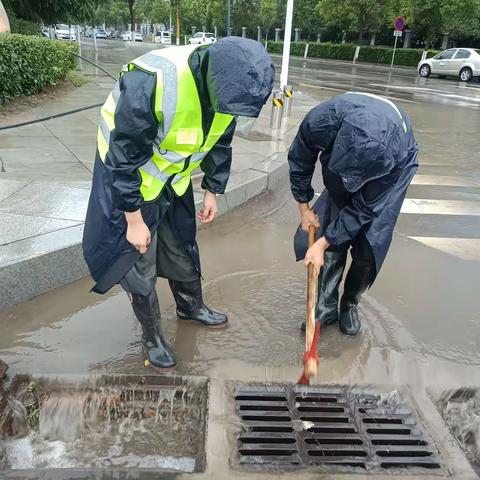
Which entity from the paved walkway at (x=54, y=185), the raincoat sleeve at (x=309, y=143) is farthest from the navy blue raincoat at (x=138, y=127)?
the paved walkway at (x=54, y=185)

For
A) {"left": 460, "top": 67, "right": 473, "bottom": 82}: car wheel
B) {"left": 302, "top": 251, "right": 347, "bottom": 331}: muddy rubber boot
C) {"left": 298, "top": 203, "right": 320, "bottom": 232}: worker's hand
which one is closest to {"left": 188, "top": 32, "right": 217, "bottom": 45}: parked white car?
{"left": 298, "top": 203, "right": 320, "bottom": 232}: worker's hand

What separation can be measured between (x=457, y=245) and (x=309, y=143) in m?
2.41

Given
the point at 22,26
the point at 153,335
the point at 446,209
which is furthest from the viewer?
the point at 22,26

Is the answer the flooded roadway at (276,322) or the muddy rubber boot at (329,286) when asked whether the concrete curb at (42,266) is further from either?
the muddy rubber boot at (329,286)

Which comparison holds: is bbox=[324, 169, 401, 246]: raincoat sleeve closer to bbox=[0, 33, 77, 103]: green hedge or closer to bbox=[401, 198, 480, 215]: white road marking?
bbox=[401, 198, 480, 215]: white road marking

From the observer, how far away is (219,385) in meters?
2.45

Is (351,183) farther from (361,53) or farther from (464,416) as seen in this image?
(361,53)

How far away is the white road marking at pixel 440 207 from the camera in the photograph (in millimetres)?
5102

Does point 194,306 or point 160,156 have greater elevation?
point 160,156

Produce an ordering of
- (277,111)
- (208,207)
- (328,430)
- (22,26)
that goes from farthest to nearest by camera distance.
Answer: (22,26)
(277,111)
(208,207)
(328,430)

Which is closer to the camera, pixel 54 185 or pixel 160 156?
pixel 160 156

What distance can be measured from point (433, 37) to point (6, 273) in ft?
108

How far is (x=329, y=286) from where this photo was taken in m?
2.97

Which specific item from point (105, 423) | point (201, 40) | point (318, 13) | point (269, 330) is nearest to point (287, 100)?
point (269, 330)
